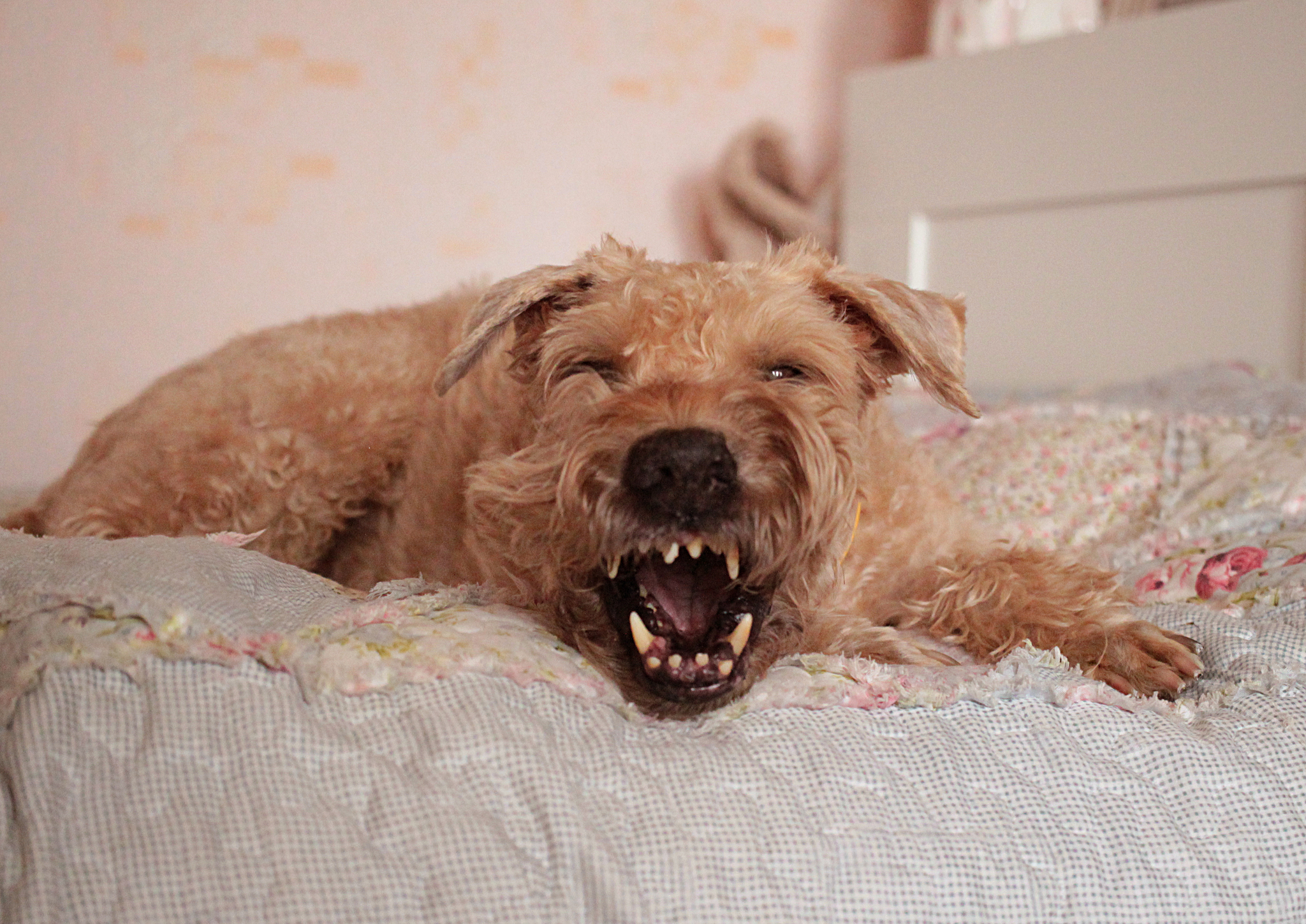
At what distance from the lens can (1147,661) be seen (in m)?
1.74

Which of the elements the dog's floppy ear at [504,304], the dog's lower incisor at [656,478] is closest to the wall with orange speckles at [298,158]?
the dog's lower incisor at [656,478]

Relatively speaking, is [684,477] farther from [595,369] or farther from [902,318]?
[902,318]

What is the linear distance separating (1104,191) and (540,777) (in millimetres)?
4012

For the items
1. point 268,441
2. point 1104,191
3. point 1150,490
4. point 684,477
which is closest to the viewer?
point 684,477

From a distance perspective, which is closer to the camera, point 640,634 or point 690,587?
point 640,634

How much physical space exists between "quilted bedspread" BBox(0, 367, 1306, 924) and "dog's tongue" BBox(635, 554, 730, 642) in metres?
0.15

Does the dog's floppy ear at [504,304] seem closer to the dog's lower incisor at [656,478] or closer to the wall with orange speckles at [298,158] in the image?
the dog's lower incisor at [656,478]

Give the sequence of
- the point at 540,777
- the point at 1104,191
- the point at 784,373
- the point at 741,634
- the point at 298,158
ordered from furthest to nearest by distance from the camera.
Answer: the point at 298,158 → the point at 1104,191 → the point at 784,373 → the point at 741,634 → the point at 540,777

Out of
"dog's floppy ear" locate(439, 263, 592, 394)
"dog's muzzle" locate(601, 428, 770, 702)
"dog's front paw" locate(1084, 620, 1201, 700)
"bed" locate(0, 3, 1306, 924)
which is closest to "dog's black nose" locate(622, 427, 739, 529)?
"dog's muzzle" locate(601, 428, 770, 702)

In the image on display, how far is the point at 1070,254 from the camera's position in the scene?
4.58 metres

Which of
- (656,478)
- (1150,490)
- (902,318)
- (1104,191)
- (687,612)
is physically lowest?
(1150,490)

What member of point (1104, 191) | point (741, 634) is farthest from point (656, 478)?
point (1104, 191)

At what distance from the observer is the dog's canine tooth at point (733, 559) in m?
1.59

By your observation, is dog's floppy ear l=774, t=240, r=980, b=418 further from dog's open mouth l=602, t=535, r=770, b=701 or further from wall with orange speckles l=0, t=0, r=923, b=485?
wall with orange speckles l=0, t=0, r=923, b=485
